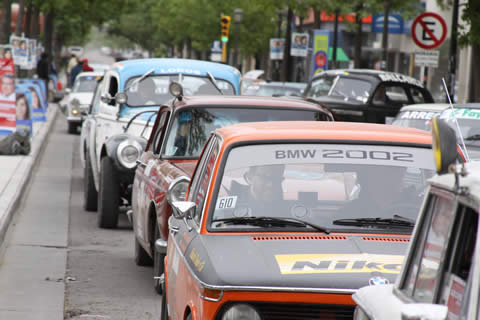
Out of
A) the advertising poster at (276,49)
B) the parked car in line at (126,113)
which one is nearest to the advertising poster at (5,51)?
the parked car in line at (126,113)

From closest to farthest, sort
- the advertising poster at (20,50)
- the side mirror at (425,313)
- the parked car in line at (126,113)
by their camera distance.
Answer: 1. the side mirror at (425,313)
2. the parked car in line at (126,113)
3. the advertising poster at (20,50)

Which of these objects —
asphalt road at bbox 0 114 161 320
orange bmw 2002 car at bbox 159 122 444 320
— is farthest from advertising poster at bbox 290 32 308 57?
orange bmw 2002 car at bbox 159 122 444 320

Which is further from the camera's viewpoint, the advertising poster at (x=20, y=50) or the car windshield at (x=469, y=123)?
the advertising poster at (x=20, y=50)

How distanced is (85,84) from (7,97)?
9.95m

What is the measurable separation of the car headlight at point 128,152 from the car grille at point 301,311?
23.6ft

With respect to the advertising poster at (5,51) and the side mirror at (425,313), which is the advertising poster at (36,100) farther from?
the side mirror at (425,313)

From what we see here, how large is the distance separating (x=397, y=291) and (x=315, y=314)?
3.59 feet

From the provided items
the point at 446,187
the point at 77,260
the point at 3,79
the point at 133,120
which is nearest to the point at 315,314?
the point at 446,187

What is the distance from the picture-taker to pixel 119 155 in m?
11.7

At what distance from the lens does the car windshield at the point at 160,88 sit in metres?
13.1

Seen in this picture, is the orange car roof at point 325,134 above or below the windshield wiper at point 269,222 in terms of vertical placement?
above

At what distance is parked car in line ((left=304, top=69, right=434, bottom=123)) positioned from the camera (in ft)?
70.2

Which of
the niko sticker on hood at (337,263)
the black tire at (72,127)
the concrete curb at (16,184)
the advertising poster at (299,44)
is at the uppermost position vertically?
the advertising poster at (299,44)

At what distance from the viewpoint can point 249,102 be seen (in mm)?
9031
